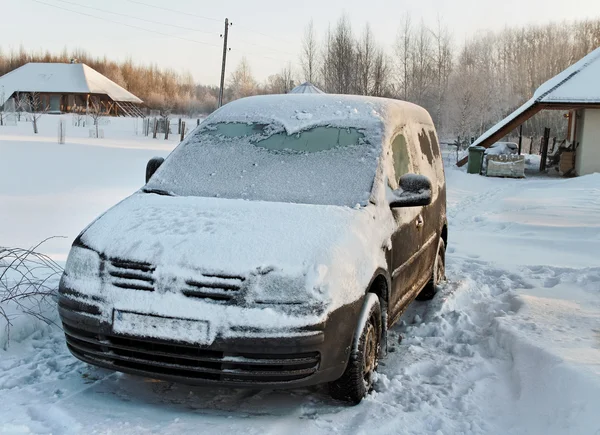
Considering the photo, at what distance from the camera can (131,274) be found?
10.7 feet

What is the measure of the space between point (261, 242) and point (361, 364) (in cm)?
90

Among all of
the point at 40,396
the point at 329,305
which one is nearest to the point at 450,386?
the point at 329,305

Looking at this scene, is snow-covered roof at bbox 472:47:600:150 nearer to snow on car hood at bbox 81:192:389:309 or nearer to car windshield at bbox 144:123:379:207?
car windshield at bbox 144:123:379:207

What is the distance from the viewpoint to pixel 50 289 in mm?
4863

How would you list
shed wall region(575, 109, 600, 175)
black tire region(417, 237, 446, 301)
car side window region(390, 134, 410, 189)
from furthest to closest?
1. shed wall region(575, 109, 600, 175)
2. black tire region(417, 237, 446, 301)
3. car side window region(390, 134, 410, 189)

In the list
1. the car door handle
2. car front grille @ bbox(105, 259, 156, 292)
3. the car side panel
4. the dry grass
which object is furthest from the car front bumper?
the car door handle

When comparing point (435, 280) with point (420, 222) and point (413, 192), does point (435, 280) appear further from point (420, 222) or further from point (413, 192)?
point (413, 192)

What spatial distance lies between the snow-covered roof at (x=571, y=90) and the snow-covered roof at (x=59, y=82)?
163 ft

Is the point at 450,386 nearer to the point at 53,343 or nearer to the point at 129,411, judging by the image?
the point at 129,411

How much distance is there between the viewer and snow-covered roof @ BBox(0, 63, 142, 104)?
6309cm

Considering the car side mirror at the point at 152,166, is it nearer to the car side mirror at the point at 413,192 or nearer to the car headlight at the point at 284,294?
the car side mirror at the point at 413,192

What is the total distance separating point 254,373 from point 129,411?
77 centimetres

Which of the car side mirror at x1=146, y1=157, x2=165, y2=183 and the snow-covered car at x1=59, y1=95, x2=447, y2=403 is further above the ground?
the car side mirror at x1=146, y1=157, x2=165, y2=183

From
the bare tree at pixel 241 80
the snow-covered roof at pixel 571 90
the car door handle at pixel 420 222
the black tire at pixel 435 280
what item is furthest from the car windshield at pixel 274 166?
the bare tree at pixel 241 80
